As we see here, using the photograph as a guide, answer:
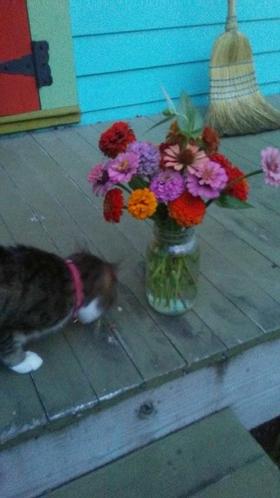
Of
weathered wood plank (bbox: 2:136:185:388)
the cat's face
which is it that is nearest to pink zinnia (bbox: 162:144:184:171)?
the cat's face

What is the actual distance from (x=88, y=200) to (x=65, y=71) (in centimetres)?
79

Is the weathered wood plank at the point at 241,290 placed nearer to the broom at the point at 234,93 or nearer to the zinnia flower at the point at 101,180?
the zinnia flower at the point at 101,180

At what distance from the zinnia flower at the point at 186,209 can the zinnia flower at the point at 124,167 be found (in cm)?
10

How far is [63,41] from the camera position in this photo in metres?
2.19

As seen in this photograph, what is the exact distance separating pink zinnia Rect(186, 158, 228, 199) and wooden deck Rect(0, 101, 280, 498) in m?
0.45

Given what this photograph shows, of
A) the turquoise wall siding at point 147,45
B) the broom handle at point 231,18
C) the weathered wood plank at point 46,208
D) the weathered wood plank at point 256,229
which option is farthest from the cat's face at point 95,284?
the broom handle at point 231,18

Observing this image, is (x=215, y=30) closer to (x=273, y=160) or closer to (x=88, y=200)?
(x=88, y=200)

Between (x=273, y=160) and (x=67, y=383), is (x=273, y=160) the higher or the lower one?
the higher one

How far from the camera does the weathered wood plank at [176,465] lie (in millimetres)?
1132

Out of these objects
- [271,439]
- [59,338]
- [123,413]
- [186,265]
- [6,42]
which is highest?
[6,42]

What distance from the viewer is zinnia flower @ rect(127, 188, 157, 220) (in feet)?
3.07

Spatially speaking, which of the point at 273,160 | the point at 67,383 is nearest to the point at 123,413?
the point at 67,383

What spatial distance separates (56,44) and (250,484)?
1955mm

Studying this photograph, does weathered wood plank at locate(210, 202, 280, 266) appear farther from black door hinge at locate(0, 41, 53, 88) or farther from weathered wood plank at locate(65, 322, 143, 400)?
black door hinge at locate(0, 41, 53, 88)
